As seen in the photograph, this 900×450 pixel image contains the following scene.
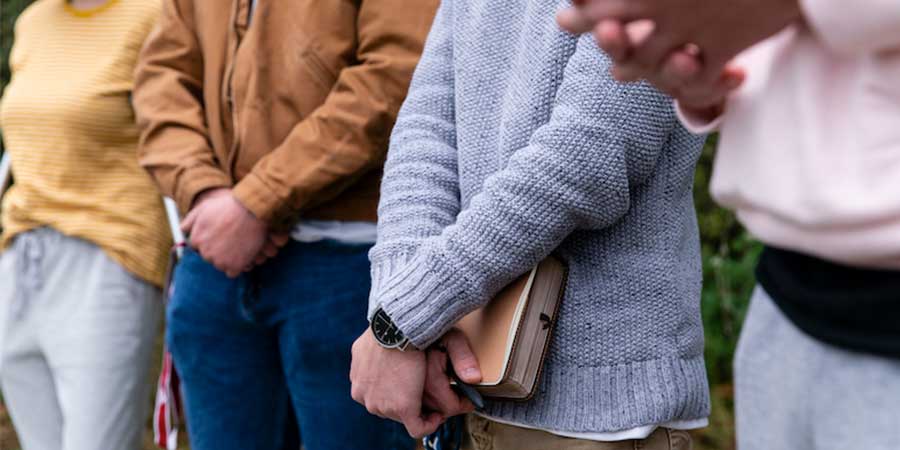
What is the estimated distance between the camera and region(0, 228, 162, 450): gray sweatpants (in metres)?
2.79

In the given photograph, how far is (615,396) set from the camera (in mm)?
1456

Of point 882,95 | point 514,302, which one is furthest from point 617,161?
point 882,95

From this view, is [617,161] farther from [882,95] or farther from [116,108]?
[116,108]

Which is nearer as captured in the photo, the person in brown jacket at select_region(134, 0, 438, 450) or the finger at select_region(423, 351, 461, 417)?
the finger at select_region(423, 351, 461, 417)

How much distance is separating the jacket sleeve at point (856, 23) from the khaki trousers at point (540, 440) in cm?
77

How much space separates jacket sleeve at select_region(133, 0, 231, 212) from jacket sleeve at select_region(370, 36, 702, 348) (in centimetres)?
95

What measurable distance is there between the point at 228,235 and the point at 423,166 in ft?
2.09

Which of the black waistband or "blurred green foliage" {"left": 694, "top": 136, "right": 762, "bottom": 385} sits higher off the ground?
the black waistband

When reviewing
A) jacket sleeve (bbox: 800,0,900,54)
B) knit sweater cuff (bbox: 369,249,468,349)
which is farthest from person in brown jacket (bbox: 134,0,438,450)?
jacket sleeve (bbox: 800,0,900,54)

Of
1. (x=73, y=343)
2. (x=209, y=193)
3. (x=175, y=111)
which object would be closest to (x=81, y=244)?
(x=73, y=343)

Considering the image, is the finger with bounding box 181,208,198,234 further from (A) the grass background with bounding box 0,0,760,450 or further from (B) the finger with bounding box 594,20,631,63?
(A) the grass background with bounding box 0,0,760,450

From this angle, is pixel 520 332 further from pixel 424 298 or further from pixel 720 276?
pixel 720 276

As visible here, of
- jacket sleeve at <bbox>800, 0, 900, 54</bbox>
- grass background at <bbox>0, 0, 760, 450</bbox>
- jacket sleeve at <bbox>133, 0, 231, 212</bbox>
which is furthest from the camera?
grass background at <bbox>0, 0, 760, 450</bbox>

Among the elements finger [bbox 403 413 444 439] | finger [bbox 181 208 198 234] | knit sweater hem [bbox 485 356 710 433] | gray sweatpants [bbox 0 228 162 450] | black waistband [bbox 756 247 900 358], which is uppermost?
black waistband [bbox 756 247 900 358]
